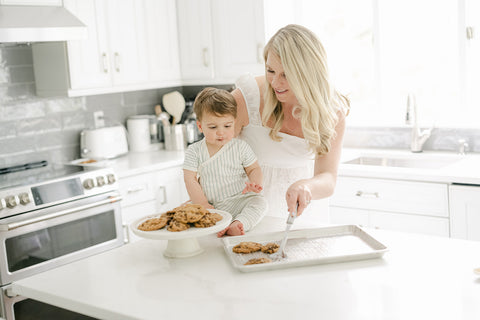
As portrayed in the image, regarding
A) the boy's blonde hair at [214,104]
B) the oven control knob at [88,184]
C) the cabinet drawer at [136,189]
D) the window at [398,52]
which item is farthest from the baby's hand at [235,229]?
the window at [398,52]

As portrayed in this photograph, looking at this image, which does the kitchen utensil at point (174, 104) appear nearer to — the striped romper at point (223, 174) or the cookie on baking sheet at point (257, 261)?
the striped romper at point (223, 174)

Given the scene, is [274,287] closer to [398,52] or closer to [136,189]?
[136,189]

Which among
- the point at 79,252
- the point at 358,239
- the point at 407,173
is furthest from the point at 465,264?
the point at 79,252

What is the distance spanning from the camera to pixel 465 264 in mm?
1627

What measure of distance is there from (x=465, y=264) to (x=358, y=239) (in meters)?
0.33

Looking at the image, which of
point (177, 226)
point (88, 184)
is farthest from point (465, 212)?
point (88, 184)

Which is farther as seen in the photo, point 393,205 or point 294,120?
point 393,205

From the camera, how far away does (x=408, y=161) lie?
373 centimetres

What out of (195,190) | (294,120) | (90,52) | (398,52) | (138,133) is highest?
(90,52)

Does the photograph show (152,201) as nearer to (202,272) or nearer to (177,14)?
(177,14)

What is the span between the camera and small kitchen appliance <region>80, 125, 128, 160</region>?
3.95 m

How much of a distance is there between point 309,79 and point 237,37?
6.78ft

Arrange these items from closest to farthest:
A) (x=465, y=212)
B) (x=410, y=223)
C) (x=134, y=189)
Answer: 1. (x=465, y=212)
2. (x=410, y=223)
3. (x=134, y=189)

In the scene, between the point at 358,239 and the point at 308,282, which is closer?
the point at 308,282
